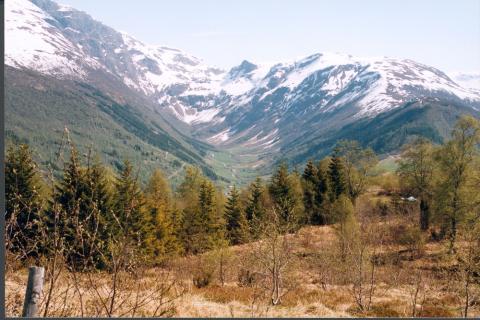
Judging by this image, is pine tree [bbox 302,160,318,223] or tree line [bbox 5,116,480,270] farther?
pine tree [bbox 302,160,318,223]

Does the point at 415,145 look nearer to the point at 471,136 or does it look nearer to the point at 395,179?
the point at 471,136

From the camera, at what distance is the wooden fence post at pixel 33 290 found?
6.50 meters

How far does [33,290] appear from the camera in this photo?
21.5 feet

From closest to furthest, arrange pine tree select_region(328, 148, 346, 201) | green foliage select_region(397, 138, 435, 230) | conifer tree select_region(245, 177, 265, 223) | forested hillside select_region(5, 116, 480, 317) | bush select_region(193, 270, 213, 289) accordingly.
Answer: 1. forested hillside select_region(5, 116, 480, 317)
2. bush select_region(193, 270, 213, 289)
3. green foliage select_region(397, 138, 435, 230)
4. conifer tree select_region(245, 177, 265, 223)
5. pine tree select_region(328, 148, 346, 201)

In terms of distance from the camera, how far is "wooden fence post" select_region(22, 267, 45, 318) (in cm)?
650

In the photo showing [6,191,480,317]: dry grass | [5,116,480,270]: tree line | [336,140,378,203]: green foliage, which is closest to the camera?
[6,191,480,317]: dry grass

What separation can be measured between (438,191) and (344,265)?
20614 millimetres

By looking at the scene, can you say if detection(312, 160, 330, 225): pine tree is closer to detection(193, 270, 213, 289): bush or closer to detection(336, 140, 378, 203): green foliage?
detection(336, 140, 378, 203): green foliage

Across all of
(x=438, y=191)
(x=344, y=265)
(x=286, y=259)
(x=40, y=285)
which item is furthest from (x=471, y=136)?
(x=40, y=285)

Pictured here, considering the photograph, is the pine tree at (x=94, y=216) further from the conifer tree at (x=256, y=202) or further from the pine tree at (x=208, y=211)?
the conifer tree at (x=256, y=202)

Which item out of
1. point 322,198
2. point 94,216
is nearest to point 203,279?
point 94,216

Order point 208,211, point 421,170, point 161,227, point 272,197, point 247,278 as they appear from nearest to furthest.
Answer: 1. point 247,278
2. point 161,227
3. point 421,170
4. point 208,211
5. point 272,197

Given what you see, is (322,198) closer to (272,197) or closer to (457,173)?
(272,197)

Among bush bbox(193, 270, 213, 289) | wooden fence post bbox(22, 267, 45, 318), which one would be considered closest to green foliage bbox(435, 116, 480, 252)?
bush bbox(193, 270, 213, 289)
